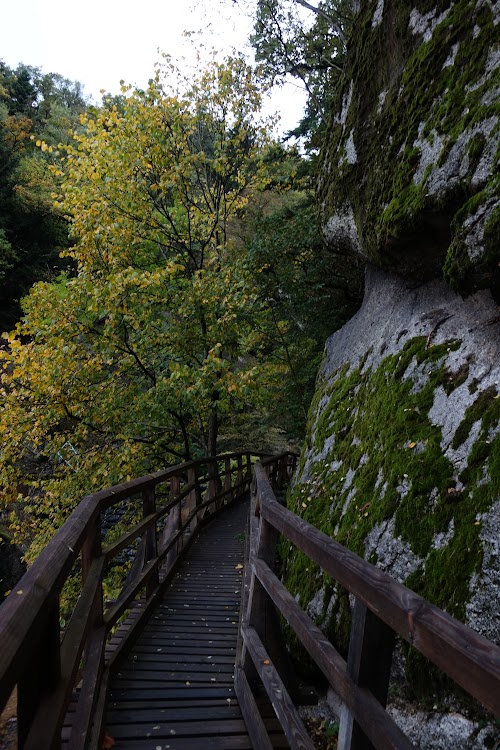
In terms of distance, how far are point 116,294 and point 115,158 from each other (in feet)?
10.5

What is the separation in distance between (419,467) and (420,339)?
5.94ft

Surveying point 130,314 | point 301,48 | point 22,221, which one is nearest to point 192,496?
point 130,314

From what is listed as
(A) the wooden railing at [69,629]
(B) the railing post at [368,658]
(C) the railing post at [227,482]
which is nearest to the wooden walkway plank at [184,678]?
(A) the wooden railing at [69,629]

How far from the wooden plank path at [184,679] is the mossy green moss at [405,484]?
851 mm

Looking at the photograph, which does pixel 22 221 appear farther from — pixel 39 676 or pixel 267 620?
pixel 39 676

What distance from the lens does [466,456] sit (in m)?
3.19

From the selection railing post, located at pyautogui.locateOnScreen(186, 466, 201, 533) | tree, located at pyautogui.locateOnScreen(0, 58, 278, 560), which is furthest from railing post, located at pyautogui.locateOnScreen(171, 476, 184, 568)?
tree, located at pyautogui.locateOnScreen(0, 58, 278, 560)

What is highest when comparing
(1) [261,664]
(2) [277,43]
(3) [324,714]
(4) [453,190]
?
(2) [277,43]

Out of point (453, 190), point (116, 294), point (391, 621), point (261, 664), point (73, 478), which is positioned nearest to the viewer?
point (391, 621)

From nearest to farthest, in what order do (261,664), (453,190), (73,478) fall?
1. (261,664)
2. (453,190)
3. (73,478)

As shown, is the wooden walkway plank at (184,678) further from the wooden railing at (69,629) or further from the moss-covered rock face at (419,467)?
the moss-covered rock face at (419,467)

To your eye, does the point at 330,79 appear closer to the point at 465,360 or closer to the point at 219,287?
the point at 219,287

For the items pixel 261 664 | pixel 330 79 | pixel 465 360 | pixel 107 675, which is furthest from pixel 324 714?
pixel 330 79

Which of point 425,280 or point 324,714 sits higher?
point 425,280
